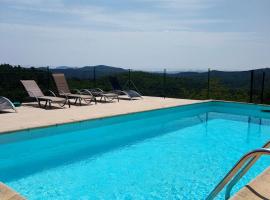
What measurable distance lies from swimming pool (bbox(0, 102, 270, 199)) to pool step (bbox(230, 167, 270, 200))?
109 centimetres

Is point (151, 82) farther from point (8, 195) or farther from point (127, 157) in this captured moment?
point (8, 195)

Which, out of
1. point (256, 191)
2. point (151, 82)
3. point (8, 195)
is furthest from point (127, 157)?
point (151, 82)

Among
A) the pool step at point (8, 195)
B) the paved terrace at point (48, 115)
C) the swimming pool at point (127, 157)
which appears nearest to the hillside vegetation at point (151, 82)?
the paved terrace at point (48, 115)

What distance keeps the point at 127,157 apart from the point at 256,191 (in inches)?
125

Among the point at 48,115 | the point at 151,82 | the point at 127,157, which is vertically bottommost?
the point at 127,157

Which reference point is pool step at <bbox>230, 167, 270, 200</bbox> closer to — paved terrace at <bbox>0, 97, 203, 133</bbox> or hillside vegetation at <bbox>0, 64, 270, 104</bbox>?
paved terrace at <bbox>0, 97, 203, 133</bbox>

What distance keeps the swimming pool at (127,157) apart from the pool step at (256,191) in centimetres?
109

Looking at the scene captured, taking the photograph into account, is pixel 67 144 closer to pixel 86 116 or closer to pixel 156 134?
pixel 86 116

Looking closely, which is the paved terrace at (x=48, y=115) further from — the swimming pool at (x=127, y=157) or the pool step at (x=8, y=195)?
the pool step at (x=8, y=195)

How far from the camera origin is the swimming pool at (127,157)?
4.32m

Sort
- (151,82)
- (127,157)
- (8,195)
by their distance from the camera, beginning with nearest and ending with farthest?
(8,195), (127,157), (151,82)

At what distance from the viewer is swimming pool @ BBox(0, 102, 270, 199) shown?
14.2ft

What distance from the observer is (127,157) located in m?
5.83

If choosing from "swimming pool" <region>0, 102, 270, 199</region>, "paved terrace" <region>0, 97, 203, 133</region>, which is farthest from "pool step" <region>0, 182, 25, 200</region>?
"paved terrace" <region>0, 97, 203, 133</region>
